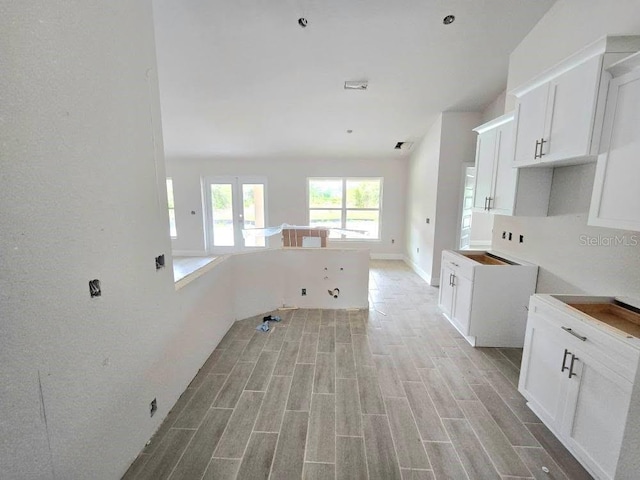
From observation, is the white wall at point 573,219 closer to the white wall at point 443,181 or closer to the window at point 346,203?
the white wall at point 443,181

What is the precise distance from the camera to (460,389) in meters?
2.17

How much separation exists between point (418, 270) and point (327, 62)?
3946mm

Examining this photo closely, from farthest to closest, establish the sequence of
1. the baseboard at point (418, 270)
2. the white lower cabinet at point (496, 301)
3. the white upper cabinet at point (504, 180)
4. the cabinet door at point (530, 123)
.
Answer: the baseboard at point (418, 270)
the white lower cabinet at point (496, 301)
the white upper cabinet at point (504, 180)
the cabinet door at point (530, 123)

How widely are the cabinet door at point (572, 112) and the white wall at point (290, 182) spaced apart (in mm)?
4396

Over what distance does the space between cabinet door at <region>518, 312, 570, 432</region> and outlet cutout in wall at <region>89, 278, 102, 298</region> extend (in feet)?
8.52

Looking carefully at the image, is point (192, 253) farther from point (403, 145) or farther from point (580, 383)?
point (580, 383)

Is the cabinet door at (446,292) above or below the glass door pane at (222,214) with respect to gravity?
below

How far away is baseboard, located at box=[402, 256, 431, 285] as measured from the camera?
4798 millimetres

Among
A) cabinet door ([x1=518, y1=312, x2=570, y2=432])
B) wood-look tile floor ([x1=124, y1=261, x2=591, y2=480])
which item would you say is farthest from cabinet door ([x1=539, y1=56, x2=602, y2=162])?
wood-look tile floor ([x1=124, y1=261, x2=591, y2=480])

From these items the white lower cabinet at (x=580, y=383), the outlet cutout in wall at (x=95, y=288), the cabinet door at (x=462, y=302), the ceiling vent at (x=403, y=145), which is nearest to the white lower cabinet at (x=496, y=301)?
the cabinet door at (x=462, y=302)

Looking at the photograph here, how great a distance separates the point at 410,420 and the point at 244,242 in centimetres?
578

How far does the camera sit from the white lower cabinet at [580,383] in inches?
52.2

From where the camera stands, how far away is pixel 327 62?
3184 millimetres

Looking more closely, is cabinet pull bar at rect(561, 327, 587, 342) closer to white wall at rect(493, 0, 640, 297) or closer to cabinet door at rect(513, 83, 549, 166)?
white wall at rect(493, 0, 640, 297)
